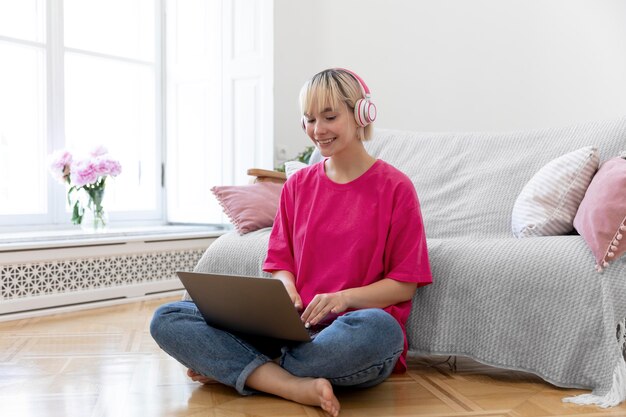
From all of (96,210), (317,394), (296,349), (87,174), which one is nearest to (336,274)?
(296,349)

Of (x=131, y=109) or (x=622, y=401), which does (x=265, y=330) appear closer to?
(x=622, y=401)

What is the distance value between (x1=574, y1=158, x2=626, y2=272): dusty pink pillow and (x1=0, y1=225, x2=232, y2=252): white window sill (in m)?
2.37

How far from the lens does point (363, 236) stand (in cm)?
183

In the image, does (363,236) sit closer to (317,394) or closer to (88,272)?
(317,394)

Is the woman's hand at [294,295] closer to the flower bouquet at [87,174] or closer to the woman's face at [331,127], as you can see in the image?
the woman's face at [331,127]

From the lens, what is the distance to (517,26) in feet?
11.9

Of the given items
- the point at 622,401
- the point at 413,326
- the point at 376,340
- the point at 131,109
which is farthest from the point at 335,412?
the point at 131,109

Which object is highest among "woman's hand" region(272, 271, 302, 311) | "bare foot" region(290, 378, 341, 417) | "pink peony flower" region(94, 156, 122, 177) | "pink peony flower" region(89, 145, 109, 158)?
"pink peony flower" region(89, 145, 109, 158)

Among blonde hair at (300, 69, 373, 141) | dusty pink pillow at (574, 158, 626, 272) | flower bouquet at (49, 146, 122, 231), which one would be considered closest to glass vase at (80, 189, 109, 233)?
flower bouquet at (49, 146, 122, 231)

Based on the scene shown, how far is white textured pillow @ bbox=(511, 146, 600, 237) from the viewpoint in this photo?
6.84 ft

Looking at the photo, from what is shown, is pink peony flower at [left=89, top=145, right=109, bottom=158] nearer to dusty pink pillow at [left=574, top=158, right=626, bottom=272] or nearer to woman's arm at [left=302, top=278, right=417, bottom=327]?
woman's arm at [left=302, top=278, right=417, bottom=327]

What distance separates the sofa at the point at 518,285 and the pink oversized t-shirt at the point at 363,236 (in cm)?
17

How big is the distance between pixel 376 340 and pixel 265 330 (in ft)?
0.92

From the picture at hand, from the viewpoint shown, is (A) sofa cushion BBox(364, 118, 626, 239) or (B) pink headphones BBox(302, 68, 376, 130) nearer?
(B) pink headphones BBox(302, 68, 376, 130)
